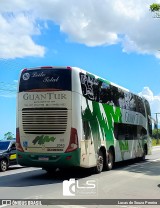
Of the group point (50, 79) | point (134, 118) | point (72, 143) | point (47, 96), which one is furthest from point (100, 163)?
point (134, 118)

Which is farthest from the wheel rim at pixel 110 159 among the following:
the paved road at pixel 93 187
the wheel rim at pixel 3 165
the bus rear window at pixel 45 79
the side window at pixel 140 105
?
the side window at pixel 140 105

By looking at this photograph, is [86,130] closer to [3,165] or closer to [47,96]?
[47,96]

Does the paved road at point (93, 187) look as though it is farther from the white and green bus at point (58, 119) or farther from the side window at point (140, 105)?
the side window at point (140, 105)

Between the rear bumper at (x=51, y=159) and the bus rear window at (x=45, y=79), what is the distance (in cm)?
240

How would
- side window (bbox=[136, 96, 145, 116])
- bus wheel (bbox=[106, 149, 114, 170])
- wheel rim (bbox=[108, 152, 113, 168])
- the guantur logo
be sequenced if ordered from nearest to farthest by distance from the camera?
the guantur logo, bus wheel (bbox=[106, 149, 114, 170]), wheel rim (bbox=[108, 152, 113, 168]), side window (bbox=[136, 96, 145, 116])

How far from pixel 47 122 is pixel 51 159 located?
1342 millimetres

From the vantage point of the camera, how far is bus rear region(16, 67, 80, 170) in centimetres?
1418

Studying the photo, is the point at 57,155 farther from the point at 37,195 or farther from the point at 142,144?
the point at 142,144

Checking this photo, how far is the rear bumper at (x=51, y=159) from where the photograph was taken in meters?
14.0

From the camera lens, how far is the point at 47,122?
1436 cm

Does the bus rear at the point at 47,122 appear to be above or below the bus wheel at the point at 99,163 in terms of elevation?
above

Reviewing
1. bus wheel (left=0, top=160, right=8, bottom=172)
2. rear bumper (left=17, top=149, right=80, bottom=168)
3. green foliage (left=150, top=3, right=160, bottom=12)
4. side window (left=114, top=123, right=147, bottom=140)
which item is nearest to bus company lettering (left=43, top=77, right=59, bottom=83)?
rear bumper (left=17, top=149, right=80, bottom=168)

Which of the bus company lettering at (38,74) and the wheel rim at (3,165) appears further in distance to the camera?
the wheel rim at (3,165)

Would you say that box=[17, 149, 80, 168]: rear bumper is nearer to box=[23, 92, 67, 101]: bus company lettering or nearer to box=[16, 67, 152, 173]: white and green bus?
box=[16, 67, 152, 173]: white and green bus
